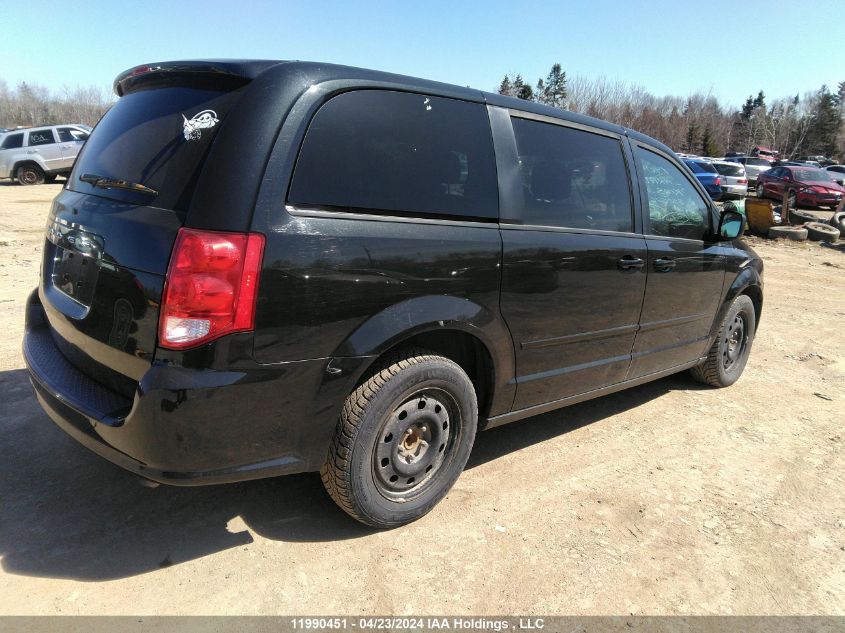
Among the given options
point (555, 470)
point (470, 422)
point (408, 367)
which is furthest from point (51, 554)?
point (555, 470)

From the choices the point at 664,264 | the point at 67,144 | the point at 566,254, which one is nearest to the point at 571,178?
the point at 566,254

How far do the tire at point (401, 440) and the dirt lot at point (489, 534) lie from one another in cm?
17

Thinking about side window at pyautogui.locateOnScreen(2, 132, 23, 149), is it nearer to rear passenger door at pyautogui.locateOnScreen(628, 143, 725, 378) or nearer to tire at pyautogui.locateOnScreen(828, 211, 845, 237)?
rear passenger door at pyautogui.locateOnScreen(628, 143, 725, 378)

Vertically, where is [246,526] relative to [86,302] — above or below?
below

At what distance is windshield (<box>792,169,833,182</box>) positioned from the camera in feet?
73.4

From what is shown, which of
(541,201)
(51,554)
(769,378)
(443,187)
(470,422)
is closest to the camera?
(51,554)

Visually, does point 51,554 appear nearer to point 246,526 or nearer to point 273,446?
point 246,526

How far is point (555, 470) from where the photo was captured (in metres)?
3.36

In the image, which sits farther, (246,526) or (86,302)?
(246,526)

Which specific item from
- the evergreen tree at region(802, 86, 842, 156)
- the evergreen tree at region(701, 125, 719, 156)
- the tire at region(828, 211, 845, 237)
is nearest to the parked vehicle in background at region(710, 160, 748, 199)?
the tire at region(828, 211, 845, 237)

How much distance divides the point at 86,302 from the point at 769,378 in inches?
209

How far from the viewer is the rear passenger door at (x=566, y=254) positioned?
115 inches

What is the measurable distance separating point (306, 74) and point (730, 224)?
330 centimetres

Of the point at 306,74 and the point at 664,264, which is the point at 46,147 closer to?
the point at 306,74
